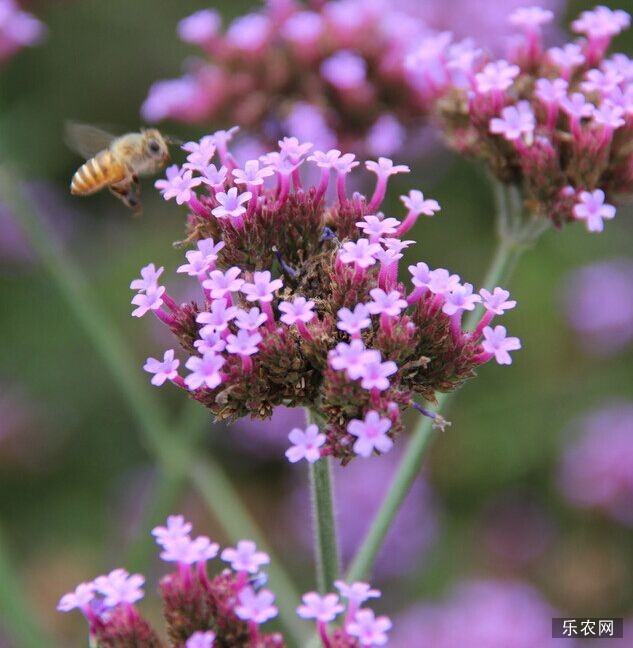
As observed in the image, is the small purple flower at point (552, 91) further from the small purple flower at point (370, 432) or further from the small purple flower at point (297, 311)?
the small purple flower at point (370, 432)

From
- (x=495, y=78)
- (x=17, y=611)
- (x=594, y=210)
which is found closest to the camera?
(x=594, y=210)

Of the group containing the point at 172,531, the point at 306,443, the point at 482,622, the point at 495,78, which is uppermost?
the point at 495,78

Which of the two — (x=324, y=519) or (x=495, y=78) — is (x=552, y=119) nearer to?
(x=495, y=78)

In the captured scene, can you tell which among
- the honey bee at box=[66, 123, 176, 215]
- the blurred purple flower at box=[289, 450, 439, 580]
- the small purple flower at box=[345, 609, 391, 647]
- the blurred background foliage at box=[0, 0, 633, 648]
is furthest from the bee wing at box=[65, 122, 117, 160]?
the blurred purple flower at box=[289, 450, 439, 580]

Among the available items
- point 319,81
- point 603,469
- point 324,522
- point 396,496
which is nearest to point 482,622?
point 603,469

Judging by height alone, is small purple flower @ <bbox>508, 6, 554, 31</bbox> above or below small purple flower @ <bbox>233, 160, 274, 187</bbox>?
above

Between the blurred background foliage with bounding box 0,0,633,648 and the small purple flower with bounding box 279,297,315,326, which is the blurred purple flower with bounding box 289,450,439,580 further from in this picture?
the small purple flower with bounding box 279,297,315,326

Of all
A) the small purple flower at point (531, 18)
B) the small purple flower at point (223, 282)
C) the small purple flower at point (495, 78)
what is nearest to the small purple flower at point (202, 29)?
the small purple flower at point (531, 18)

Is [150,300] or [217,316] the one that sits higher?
[150,300]
